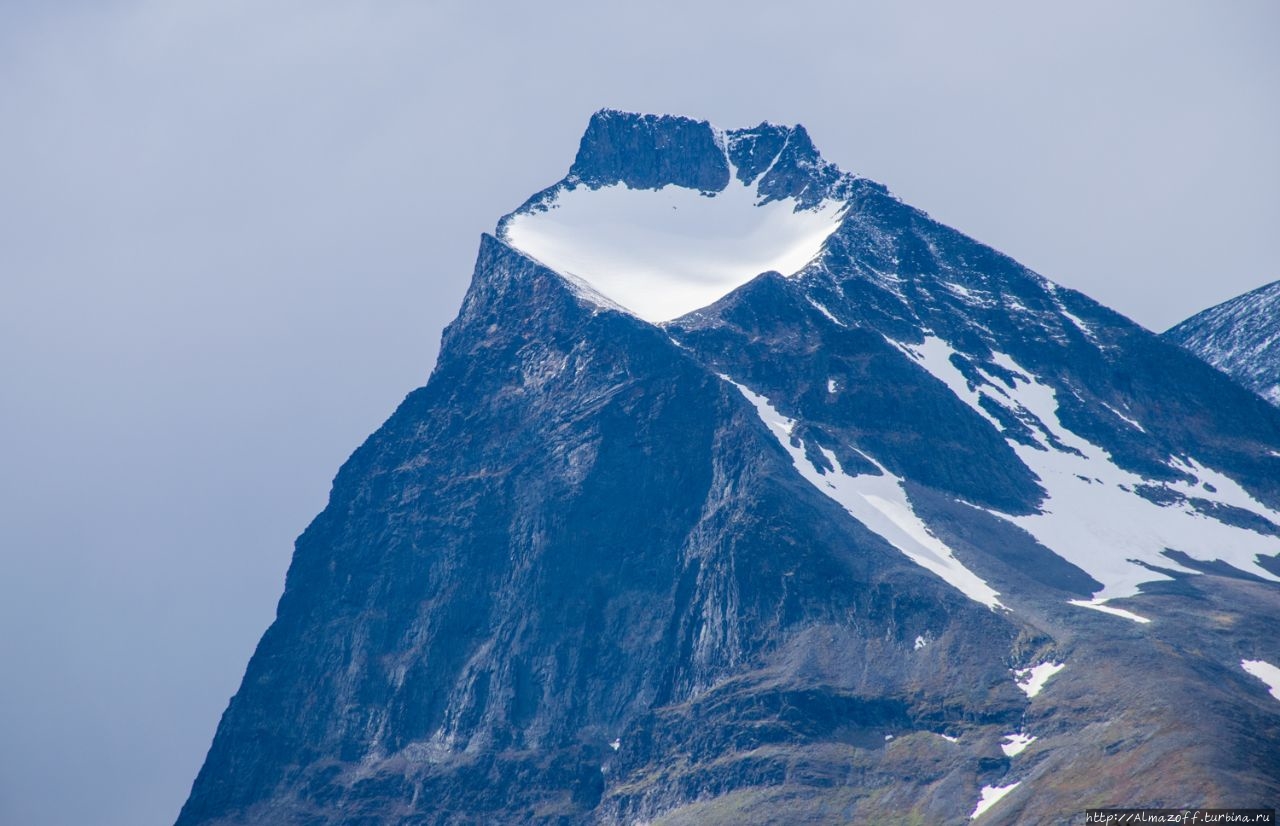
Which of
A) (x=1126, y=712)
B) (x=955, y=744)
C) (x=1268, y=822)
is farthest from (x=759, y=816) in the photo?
(x=1268, y=822)

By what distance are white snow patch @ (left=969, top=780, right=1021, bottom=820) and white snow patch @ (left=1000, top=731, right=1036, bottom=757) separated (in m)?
6.52

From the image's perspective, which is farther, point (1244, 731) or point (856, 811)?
point (856, 811)

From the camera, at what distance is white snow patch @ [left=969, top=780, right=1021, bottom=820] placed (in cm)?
18375

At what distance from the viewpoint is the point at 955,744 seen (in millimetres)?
198750

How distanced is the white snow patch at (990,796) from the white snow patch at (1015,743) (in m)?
6.52

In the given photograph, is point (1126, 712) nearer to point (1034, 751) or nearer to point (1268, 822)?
point (1034, 751)

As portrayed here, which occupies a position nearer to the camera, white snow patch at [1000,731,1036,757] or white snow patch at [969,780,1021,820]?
white snow patch at [969,780,1021,820]

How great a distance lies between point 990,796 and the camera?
186 m

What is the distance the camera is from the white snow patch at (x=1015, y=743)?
194m

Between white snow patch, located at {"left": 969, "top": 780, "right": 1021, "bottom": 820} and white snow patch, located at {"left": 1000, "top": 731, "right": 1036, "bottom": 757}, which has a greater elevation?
white snow patch, located at {"left": 1000, "top": 731, "right": 1036, "bottom": 757}

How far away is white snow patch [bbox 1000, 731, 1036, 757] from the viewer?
7628 inches

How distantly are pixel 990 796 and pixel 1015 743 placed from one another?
10.7m

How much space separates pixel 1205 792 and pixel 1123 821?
820cm

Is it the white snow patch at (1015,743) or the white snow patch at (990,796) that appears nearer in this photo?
the white snow patch at (990,796)
